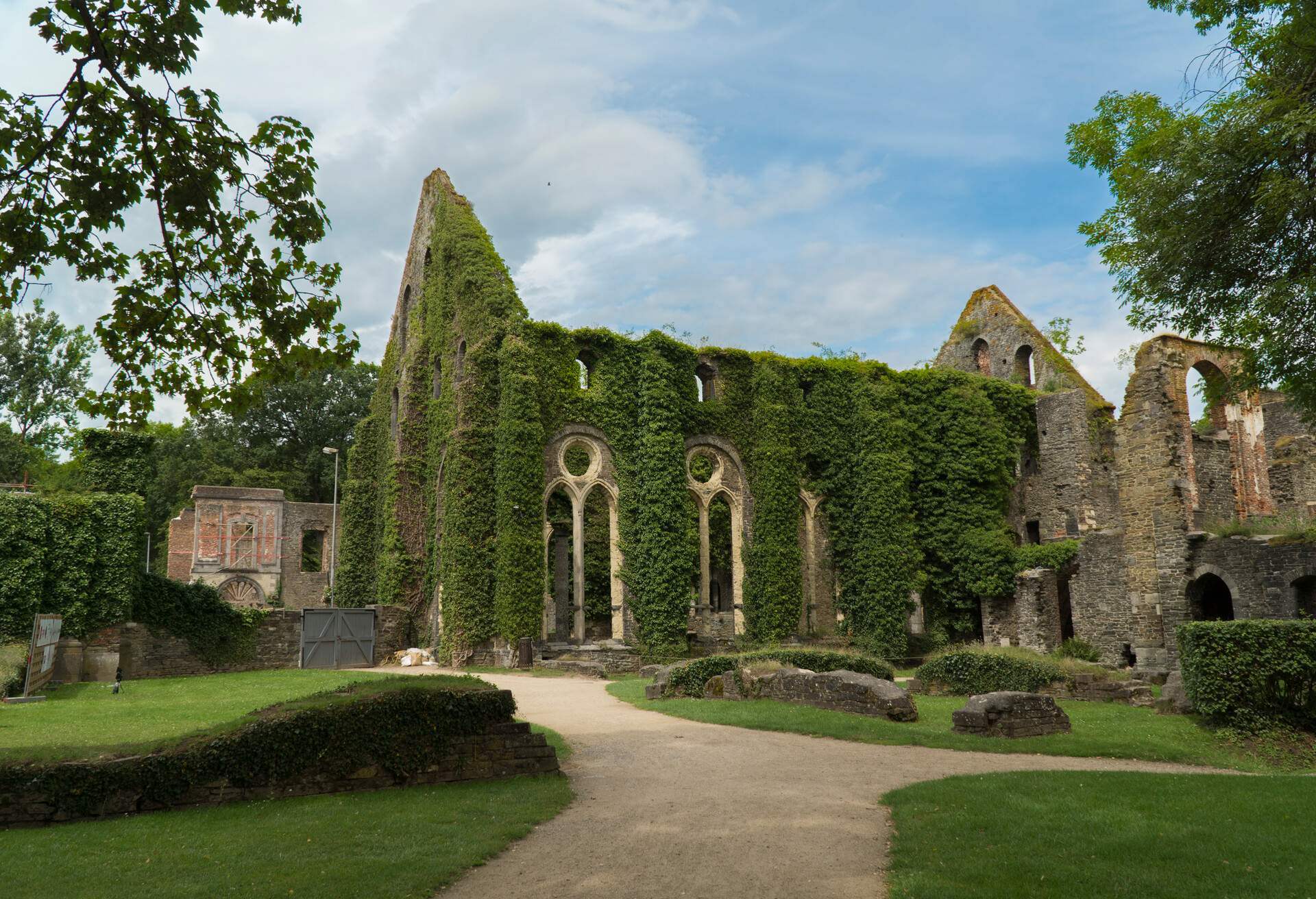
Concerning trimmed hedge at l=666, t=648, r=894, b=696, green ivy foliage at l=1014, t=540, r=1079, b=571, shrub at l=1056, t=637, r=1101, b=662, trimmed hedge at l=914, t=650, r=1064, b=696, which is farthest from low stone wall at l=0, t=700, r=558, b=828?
green ivy foliage at l=1014, t=540, r=1079, b=571

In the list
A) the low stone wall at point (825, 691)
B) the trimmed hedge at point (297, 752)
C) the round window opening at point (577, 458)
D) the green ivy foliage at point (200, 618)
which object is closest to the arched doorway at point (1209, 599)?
the low stone wall at point (825, 691)

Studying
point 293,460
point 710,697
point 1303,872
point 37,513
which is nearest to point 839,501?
point 710,697

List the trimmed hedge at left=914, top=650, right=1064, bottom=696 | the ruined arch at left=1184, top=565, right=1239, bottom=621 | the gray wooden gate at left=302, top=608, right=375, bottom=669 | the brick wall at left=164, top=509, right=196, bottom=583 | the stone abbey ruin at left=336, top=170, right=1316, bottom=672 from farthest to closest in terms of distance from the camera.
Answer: the brick wall at left=164, top=509, right=196, bottom=583 < the gray wooden gate at left=302, top=608, right=375, bottom=669 < the stone abbey ruin at left=336, top=170, right=1316, bottom=672 < the ruined arch at left=1184, top=565, right=1239, bottom=621 < the trimmed hedge at left=914, top=650, right=1064, bottom=696

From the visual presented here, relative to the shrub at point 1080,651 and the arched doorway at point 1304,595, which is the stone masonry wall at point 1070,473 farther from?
the arched doorway at point 1304,595

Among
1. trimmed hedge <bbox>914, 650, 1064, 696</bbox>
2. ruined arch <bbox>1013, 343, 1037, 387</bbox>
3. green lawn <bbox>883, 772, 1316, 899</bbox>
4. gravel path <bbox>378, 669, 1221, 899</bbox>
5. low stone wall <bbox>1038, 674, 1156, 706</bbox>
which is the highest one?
ruined arch <bbox>1013, 343, 1037, 387</bbox>

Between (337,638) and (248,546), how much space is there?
Answer: 790 inches

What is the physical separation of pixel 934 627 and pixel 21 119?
27.5 metres

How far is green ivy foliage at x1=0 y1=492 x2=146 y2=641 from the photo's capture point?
65.8 feet

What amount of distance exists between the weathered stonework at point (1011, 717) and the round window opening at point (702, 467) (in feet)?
57.4

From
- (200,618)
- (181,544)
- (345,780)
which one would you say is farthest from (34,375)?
(345,780)

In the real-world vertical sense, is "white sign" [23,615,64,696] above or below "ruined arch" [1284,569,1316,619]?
below

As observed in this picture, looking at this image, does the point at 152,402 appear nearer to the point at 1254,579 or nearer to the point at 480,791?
the point at 480,791

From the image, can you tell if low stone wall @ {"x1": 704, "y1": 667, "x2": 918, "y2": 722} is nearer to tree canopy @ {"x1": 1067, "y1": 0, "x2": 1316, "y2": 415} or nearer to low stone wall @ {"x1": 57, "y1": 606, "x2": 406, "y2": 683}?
tree canopy @ {"x1": 1067, "y1": 0, "x2": 1316, "y2": 415}

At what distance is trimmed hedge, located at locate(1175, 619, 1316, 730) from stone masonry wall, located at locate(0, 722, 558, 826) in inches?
345
